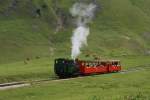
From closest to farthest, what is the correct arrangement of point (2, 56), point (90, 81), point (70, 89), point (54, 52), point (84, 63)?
point (70, 89)
point (90, 81)
point (84, 63)
point (2, 56)
point (54, 52)

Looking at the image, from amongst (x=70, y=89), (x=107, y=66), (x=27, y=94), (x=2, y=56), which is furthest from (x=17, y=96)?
(x=2, y=56)

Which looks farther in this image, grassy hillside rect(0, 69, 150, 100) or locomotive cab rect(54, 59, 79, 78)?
locomotive cab rect(54, 59, 79, 78)

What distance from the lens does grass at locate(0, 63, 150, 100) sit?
57037mm

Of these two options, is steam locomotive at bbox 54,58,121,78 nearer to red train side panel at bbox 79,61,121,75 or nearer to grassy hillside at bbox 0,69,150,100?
red train side panel at bbox 79,61,121,75

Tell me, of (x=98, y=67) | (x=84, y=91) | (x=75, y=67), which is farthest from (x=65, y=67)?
(x=84, y=91)

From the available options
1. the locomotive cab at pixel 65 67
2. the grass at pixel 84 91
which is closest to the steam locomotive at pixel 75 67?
the locomotive cab at pixel 65 67

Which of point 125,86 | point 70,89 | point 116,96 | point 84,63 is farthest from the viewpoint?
point 84,63

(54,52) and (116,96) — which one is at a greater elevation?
(54,52)

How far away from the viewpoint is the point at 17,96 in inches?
2331

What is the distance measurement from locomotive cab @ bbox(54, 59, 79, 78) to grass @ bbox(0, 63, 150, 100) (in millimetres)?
5264

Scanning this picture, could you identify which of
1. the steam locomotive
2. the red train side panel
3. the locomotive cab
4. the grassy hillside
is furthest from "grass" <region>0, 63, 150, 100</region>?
the red train side panel

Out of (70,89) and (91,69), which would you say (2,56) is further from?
(70,89)

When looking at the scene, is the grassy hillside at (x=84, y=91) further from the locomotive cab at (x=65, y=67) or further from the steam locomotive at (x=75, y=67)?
the steam locomotive at (x=75, y=67)

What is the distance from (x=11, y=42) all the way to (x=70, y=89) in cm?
13577
